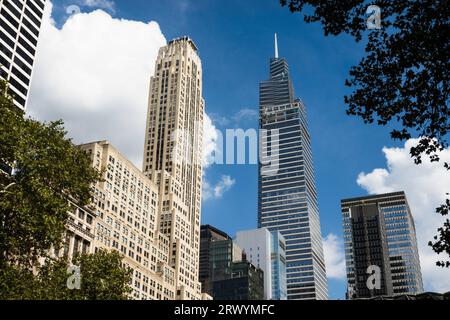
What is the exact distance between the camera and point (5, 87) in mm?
33969

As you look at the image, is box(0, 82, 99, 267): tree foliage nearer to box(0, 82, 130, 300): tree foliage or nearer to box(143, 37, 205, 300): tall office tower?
box(0, 82, 130, 300): tree foliage

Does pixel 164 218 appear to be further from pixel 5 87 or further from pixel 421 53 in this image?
pixel 421 53

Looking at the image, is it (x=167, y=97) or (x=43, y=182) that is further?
(x=167, y=97)

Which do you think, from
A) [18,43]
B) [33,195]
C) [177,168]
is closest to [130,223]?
[177,168]

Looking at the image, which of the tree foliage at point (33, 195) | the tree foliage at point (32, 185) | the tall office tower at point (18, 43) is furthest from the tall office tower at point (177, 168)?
the tree foliage at point (32, 185)

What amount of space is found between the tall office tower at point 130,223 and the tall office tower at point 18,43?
2205 cm

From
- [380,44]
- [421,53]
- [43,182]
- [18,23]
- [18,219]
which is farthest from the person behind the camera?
[18,23]

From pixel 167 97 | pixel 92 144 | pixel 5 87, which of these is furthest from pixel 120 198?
pixel 5 87

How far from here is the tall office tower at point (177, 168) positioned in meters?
162

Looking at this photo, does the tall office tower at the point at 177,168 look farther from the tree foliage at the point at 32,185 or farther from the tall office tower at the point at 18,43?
the tree foliage at the point at 32,185

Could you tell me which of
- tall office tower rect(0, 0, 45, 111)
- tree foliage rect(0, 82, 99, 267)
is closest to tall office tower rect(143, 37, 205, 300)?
tall office tower rect(0, 0, 45, 111)

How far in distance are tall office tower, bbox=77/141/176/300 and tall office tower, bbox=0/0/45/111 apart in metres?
22.0

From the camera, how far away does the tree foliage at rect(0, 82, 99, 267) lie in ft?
A: 98.5
